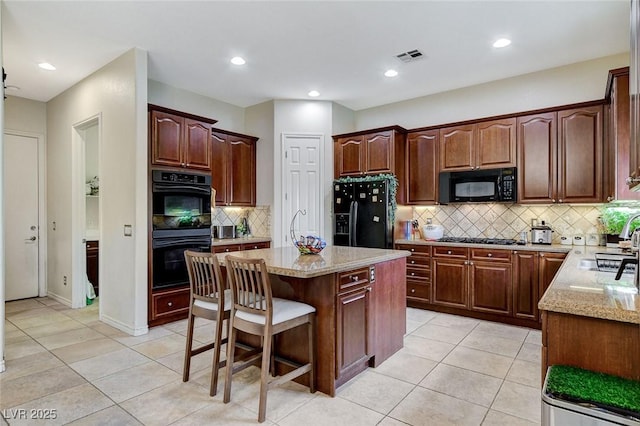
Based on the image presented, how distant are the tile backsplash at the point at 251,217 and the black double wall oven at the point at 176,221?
1029mm

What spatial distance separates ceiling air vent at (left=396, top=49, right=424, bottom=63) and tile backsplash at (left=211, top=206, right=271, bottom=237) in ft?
9.55

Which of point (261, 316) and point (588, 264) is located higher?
point (588, 264)

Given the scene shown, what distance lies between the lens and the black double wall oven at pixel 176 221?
12.7 ft

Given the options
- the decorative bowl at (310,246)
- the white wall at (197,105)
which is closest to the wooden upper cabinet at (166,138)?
the white wall at (197,105)

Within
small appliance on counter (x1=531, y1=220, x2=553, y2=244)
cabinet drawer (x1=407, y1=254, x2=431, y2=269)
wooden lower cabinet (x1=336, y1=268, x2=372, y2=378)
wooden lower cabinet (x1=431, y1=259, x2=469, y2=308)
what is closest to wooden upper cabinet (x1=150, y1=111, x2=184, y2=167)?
wooden lower cabinet (x1=336, y1=268, x2=372, y2=378)

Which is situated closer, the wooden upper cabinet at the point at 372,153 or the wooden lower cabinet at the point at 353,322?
Result: the wooden lower cabinet at the point at 353,322

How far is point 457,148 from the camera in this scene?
4.62 meters

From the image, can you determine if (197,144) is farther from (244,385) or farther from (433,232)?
(433,232)

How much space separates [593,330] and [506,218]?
3389 mm

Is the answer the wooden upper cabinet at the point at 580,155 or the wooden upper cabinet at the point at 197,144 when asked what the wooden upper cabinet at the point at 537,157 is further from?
the wooden upper cabinet at the point at 197,144

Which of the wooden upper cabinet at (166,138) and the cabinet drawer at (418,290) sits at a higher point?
the wooden upper cabinet at (166,138)

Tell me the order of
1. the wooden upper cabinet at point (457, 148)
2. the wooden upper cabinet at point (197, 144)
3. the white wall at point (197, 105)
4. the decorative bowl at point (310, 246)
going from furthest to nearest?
the white wall at point (197, 105), the wooden upper cabinet at point (457, 148), the wooden upper cabinet at point (197, 144), the decorative bowl at point (310, 246)

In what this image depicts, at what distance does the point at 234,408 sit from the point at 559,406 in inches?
73.0

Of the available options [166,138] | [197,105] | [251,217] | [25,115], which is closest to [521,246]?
[251,217]
